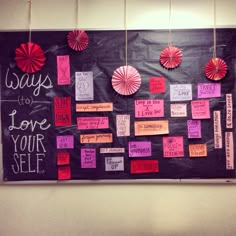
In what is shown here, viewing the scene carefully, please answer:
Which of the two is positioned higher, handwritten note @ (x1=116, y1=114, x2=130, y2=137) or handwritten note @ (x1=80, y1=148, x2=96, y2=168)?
handwritten note @ (x1=116, y1=114, x2=130, y2=137)

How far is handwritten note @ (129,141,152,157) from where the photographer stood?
1984 millimetres

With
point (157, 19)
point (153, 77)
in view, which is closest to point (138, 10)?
point (157, 19)

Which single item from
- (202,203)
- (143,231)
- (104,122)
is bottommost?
(143,231)

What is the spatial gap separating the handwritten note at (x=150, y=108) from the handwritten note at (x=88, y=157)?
0.41 meters

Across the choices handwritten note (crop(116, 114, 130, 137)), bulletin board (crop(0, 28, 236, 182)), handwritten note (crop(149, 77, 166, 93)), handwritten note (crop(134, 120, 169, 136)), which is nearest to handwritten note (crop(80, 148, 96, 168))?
bulletin board (crop(0, 28, 236, 182))

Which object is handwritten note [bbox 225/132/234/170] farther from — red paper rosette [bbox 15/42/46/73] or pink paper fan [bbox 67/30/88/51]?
red paper rosette [bbox 15/42/46/73]

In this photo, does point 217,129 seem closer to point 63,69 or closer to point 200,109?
point 200,109

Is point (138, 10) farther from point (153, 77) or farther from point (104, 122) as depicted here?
point (104, 122)

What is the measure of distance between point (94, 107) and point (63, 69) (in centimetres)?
34

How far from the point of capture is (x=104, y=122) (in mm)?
1994

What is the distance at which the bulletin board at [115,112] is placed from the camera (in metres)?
1.97

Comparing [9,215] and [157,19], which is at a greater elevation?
[157,19]

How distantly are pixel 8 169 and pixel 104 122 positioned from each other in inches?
29.3

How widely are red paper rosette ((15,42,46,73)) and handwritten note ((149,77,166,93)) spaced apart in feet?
2.50
